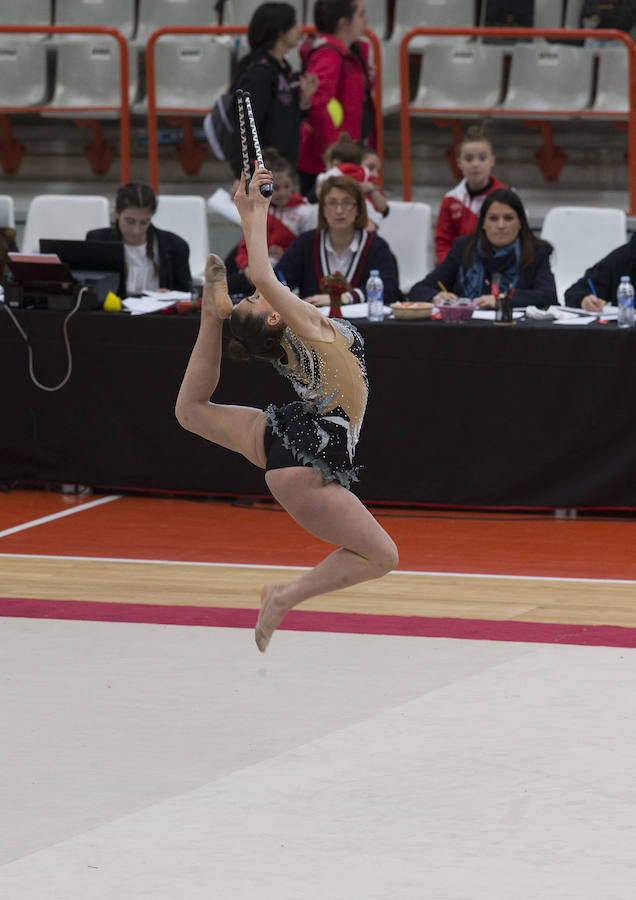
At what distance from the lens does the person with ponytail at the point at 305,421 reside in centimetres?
394

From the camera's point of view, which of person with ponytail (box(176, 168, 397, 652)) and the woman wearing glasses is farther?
the woman wearing glasses

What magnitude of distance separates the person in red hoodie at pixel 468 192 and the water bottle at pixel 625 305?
1355 mm

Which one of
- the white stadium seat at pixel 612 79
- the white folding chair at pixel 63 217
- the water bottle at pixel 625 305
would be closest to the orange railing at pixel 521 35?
the white stadium seat at pixel 612 79

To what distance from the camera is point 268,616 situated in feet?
13.8

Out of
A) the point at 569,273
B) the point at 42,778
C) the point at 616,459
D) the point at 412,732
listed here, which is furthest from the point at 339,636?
the point at 569,273

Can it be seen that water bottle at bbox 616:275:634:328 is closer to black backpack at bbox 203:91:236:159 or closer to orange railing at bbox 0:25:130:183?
black backpack at bbox 203:91:236:159

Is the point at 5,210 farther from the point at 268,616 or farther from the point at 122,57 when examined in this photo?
the point at 268,616

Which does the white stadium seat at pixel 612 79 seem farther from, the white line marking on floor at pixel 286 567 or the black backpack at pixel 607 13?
the white line marking on floor at pixel 286 567

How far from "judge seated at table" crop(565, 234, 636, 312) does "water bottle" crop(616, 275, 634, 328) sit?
519 millimetres

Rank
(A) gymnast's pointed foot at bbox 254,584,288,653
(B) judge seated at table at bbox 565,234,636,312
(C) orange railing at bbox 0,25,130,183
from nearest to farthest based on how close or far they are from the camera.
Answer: (A) gymnast's pointed foot at bbox 254,584,288,653
(B) judge seated at table at bbox 565,234,636,312
(C) orange railing at bbox 0,25,130,183

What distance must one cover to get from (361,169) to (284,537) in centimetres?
230

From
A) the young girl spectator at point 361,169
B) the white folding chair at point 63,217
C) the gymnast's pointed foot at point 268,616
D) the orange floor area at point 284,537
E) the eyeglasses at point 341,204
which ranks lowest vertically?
the orange floor area at point 284,537

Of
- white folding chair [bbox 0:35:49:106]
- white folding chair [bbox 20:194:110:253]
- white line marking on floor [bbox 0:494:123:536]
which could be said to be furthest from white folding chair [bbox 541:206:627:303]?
white folding chair [bbox 0:35:49:106]

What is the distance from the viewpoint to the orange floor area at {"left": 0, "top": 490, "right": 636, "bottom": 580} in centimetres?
589
